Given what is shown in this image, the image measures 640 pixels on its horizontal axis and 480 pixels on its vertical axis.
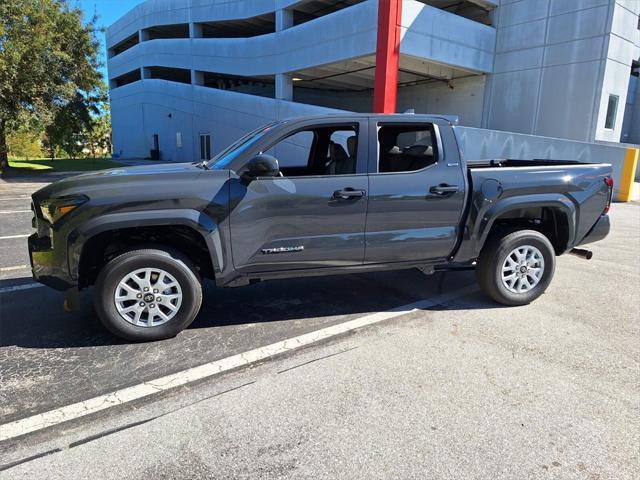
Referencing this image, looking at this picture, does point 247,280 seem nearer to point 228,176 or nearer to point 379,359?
point 228,176

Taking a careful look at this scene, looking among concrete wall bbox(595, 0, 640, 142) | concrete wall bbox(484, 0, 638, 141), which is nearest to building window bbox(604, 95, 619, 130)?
concrete wall bbox(595, 0, 640, 142)

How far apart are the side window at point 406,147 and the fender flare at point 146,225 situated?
172 centimetres

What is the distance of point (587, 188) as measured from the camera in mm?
4777

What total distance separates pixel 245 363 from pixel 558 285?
13.2 feet

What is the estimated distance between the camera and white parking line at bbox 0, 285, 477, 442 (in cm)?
273

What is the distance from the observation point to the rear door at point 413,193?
13.8ft

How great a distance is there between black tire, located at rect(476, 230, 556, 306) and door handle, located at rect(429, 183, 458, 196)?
0.81m

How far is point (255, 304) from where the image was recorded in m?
4.71

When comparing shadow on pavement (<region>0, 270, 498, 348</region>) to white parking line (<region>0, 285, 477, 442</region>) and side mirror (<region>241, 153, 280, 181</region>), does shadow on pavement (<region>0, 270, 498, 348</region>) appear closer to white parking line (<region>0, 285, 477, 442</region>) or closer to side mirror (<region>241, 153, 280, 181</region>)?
white parking line (<region>0, 285, 477, 442</region>)

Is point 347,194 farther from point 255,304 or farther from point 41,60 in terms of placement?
point 41,60

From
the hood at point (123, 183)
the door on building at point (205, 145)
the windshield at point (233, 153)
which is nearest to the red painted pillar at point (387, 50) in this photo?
the windshield at point (233, 153)

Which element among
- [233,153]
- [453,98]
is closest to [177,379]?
[233,153]

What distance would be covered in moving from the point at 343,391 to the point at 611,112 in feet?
70.2

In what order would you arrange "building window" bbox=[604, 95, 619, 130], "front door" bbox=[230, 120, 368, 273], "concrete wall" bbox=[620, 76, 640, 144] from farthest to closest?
"concrete wall" bbox=[620, 76, 640, 144]
"building window" bbox=[604, 95, 619, 130]
"front door" bbox=[230, 120, 368, 273]
